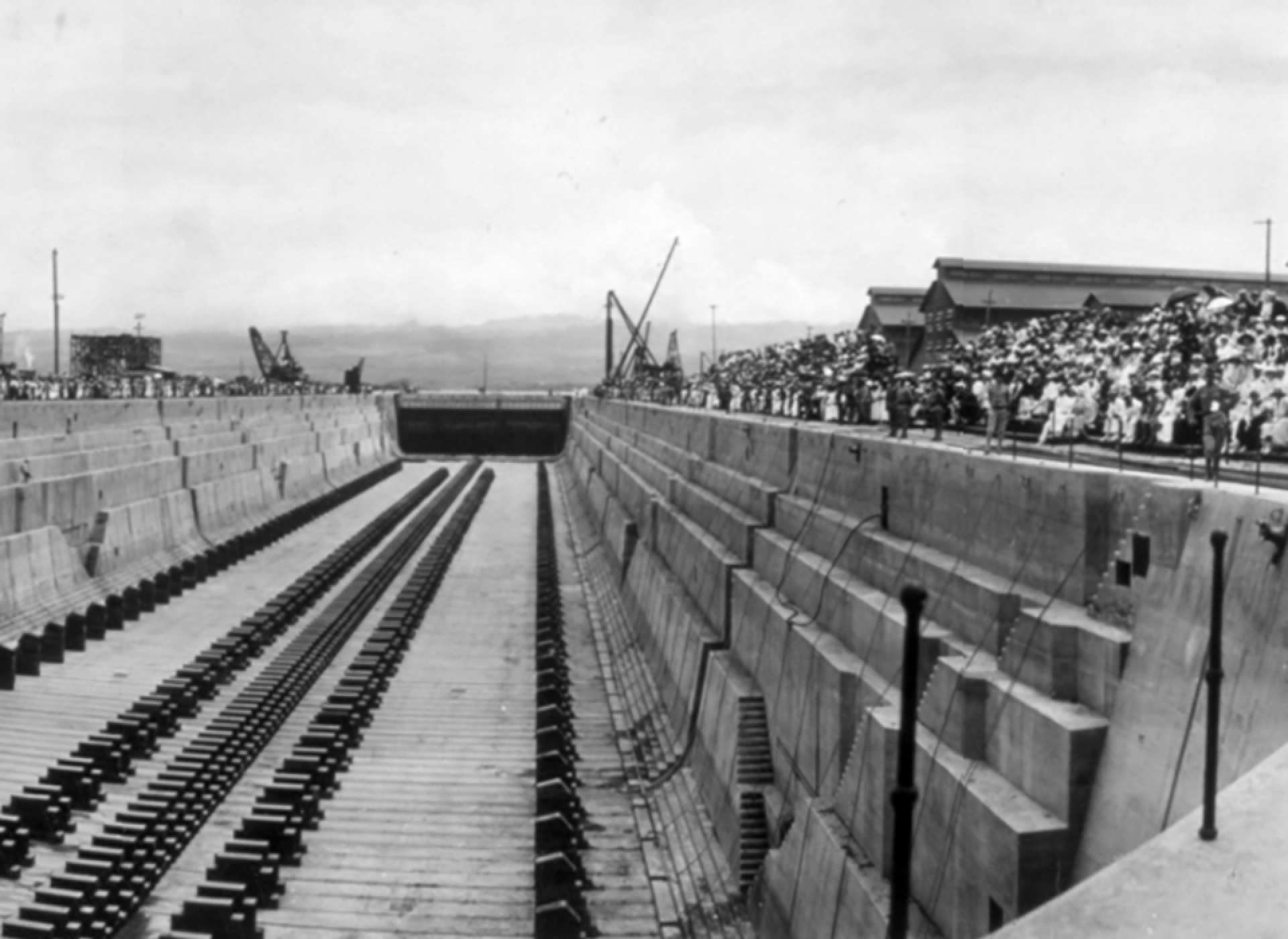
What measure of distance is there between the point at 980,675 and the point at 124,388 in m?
77.4

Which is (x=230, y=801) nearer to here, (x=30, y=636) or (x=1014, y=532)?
(x=30, y=636)

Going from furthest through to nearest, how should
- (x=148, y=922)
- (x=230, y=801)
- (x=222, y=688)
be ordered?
(x=222, y=688)
(x=230, y=801)
(x=148, y=922)

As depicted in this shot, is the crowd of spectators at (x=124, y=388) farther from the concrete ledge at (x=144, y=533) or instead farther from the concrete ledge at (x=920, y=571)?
the concrete ledge at (x=920, y=571)

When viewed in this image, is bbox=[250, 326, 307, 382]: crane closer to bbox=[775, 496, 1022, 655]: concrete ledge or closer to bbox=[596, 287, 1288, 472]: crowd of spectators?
bbox=[596, 287, 1288, 472]: crowd of spectators

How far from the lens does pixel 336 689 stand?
2480cm

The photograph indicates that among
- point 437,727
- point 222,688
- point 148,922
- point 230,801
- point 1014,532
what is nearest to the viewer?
point 1014,532

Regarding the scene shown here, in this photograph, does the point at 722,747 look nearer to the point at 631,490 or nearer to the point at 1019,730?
the point at 1019,730

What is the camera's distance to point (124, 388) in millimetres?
81188

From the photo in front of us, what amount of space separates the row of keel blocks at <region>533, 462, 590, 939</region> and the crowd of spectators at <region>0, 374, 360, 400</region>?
40.4 meters

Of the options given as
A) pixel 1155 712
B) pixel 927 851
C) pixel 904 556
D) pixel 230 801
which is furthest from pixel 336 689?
pixel 1155 712

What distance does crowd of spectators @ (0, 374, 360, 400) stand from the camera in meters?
65.3

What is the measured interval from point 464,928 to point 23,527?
21374 mm

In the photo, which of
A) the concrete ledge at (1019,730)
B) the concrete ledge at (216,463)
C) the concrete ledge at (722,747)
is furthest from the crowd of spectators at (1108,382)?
the concrete ledge at (216,463)

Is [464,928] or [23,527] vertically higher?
[23,527]
